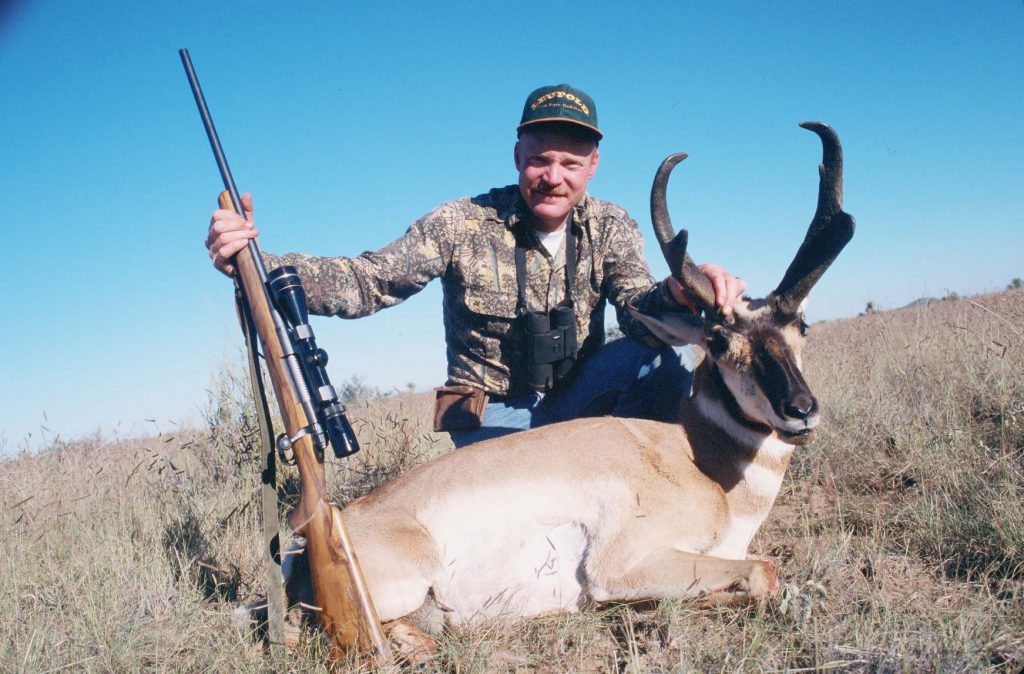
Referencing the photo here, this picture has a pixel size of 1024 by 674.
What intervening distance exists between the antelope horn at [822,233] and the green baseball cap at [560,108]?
1779 millimetres

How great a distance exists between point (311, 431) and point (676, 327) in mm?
2446

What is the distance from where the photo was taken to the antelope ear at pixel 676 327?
14.0 feet

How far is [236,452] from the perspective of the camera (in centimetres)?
598

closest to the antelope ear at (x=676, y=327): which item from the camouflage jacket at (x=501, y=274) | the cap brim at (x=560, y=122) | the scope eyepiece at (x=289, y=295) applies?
the camouflage jacket at (x=501, y=274)

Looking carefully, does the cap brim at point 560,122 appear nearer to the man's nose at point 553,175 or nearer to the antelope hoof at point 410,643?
the man's nose at point 553,175

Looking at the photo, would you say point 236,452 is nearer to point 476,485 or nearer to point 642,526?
point 476,485

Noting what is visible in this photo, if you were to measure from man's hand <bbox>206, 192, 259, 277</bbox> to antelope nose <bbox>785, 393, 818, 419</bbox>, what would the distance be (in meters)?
3.03

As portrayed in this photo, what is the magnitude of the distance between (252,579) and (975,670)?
12.4 feet

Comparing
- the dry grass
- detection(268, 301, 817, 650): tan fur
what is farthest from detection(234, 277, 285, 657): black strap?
detection(268, 301, 817, 650): tan fur

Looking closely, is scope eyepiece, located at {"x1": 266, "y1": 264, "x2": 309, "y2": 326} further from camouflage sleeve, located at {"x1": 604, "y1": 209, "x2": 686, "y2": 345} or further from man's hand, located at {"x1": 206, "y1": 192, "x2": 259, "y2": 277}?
camouflage sleeve, located at {"x1": 604, "y1": 209, "x2": 686, "y2": 345}

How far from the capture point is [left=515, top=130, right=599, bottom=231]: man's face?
520 centimetres

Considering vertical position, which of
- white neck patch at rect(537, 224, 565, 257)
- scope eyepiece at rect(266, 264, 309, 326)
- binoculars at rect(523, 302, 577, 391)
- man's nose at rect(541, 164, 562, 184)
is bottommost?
binoculars at rect(523, 302, 577, 391)

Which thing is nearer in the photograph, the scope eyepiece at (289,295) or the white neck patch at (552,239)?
the scope eyepiece at (289,295)

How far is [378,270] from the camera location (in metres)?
4.79
